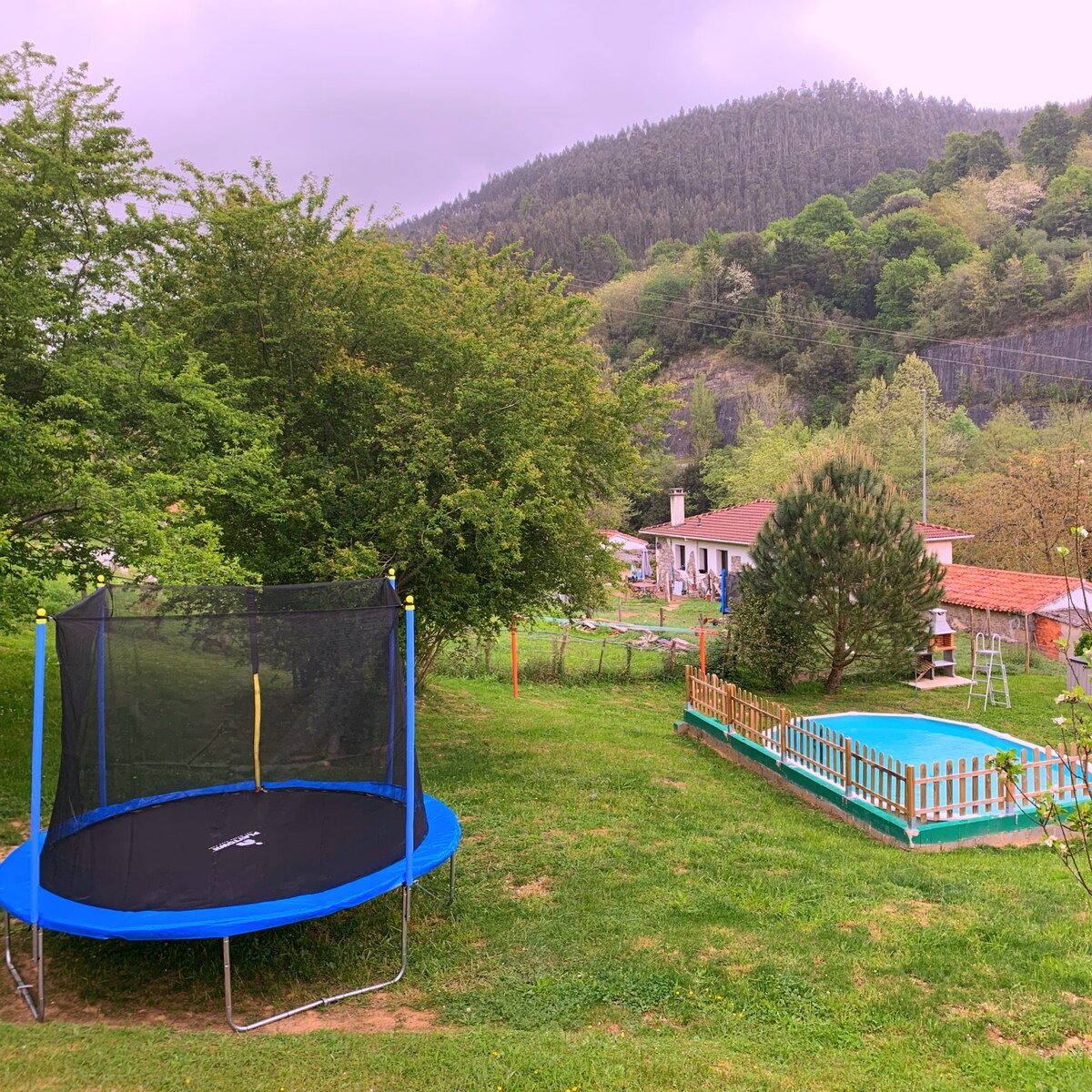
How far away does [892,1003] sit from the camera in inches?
204

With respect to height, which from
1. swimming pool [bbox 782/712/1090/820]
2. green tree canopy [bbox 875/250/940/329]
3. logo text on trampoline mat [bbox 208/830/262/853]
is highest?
green tree canopy [bbox 875/250/940/329]

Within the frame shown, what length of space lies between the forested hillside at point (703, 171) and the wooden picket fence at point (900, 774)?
10351cm

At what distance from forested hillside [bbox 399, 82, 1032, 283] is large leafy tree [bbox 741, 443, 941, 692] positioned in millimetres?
96678

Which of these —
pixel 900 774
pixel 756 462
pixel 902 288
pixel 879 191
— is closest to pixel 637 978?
pixel 900 774

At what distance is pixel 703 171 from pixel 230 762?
151 m

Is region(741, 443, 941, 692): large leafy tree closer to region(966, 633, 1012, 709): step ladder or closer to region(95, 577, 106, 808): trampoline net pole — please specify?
region(966, 633, 1012, 709): step ladder

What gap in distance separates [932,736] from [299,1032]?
11640 millimetres

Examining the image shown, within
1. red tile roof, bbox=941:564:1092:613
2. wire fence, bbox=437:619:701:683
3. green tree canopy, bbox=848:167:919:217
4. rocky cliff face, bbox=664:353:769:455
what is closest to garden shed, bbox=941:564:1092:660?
red tile roof, bbox=941:564:1092:613

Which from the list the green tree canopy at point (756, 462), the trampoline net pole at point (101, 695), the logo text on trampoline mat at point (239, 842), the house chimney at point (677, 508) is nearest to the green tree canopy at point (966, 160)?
the green tree canopy at point (756, 462)

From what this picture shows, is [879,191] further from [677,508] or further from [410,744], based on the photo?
[410,744]

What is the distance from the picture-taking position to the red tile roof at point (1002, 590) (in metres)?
21.2

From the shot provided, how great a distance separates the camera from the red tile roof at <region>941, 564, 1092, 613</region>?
2116cm

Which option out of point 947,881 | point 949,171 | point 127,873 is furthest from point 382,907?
point 949,171

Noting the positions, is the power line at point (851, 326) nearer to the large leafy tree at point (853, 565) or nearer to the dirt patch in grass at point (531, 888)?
the large leafy tree at point (853, 565)
